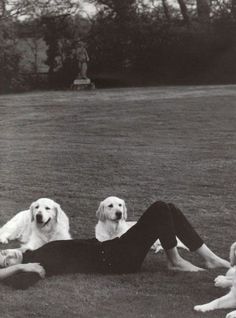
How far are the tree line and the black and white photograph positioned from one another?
38 mm

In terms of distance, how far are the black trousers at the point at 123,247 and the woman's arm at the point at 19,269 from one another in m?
0.16

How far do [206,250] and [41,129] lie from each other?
979 centimetres

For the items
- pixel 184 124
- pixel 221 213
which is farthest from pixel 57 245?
pixel 184 124

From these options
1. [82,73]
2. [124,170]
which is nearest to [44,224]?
[124,170]

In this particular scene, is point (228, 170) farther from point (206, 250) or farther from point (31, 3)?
point (31, 3)

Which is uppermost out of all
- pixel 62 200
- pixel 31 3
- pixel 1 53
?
pixel 31 3

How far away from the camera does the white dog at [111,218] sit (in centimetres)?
683

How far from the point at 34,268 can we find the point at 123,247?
80 centimetres

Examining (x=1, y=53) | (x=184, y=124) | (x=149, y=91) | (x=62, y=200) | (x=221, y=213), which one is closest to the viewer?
(x=221, y=213)

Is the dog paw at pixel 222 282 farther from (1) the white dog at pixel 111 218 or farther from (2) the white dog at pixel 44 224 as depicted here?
(2) the white dog at pixel 44 224

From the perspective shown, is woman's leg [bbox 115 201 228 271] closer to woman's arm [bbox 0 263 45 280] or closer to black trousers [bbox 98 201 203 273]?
black trousers [bbox 98 201 203 273]

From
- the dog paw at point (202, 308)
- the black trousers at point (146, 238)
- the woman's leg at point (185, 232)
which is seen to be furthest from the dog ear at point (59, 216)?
the dog paw at point (202, 308)

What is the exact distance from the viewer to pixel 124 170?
1134 centimetres

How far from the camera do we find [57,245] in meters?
5.82
